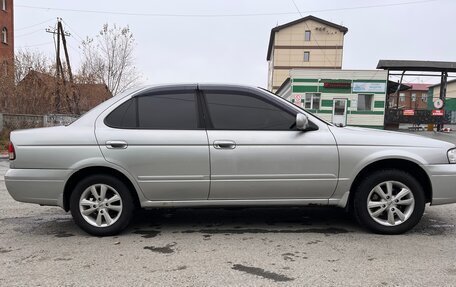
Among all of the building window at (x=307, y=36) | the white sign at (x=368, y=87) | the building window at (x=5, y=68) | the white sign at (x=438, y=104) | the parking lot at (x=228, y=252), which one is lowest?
the parking lot at (x=228, y=252)

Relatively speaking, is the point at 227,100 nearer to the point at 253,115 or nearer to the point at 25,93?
the point at 253,115

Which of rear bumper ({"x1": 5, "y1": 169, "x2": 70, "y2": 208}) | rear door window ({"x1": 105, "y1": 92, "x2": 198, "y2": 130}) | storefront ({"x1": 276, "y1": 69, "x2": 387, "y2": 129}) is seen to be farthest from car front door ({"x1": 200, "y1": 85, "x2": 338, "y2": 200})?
storefront ({"x1": 276, "y1": 69, "x2": 387, "y2": 129})

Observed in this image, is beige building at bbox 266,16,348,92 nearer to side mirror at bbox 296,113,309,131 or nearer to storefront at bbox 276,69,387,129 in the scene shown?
storefront at bbox 276,69,387,129

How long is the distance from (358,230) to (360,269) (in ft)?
4.03

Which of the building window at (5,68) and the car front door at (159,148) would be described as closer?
the car front door at (159,148)

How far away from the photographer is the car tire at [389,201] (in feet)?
14.8

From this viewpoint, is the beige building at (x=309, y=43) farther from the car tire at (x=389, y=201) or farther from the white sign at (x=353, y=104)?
the car tire at (x=389, y=201)

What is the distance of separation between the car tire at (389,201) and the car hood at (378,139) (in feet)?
1.09

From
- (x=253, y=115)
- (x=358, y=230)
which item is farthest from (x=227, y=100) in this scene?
(x=358, y=230)

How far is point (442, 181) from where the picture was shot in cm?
448

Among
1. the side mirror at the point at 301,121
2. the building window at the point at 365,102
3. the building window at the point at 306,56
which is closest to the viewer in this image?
the side mirror at the point at 301,121

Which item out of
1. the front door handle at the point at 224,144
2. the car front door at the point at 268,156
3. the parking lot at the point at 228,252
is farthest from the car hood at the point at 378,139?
the front door handle at the point at 224,144

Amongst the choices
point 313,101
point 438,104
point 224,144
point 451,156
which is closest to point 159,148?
point 224,144

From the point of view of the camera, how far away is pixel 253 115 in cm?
457
